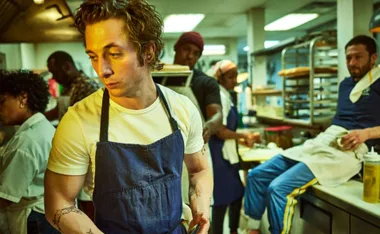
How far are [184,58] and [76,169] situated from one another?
1.72 m

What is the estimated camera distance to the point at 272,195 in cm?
255

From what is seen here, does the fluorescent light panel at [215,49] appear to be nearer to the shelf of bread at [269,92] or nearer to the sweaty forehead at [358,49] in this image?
the shelf of bread at [269,92]

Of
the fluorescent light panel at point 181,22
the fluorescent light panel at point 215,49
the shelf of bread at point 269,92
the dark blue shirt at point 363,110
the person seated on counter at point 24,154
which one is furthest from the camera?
the fluorescent light panel at point 215,49

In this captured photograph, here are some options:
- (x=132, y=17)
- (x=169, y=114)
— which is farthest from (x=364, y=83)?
(x=132, y=17)

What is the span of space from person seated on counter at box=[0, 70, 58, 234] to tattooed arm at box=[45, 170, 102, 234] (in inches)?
26.2

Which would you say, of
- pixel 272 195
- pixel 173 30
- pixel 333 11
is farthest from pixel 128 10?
pixel 173 30

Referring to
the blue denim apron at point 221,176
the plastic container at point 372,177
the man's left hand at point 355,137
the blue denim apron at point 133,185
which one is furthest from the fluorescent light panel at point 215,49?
the blue denim apron at point 133,185

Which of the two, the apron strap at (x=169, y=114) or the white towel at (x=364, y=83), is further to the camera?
the white towel at (x=364, y=83)

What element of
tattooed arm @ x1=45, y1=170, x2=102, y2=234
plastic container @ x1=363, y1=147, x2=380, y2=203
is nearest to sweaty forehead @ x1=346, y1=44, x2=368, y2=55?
plastic container @ x1=363, y1=147, x2=380, y2=203

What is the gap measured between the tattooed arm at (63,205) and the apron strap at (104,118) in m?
0.15

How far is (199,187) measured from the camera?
1.44 meters

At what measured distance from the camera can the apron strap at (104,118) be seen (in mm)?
1147

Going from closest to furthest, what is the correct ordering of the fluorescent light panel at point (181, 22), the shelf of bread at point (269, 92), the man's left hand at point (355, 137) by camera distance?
the man's left hand at point (355, 137), the shelf of bread at point (269, 92), the fluorescent light panel at point (181, 22)

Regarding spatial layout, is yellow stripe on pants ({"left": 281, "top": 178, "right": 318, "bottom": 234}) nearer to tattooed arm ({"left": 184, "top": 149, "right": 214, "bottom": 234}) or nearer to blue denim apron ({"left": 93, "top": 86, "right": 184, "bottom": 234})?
tattooed arm ({"left": 184, "top": 149, "right": 214, "bottom": 234})
